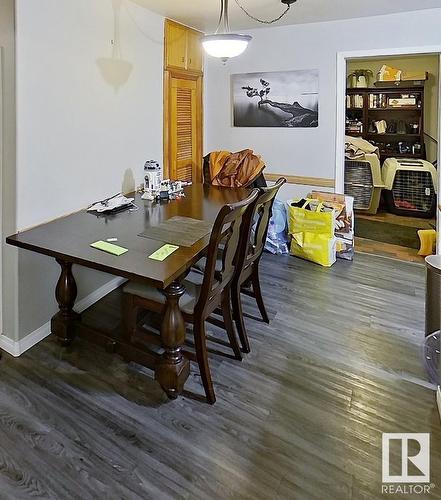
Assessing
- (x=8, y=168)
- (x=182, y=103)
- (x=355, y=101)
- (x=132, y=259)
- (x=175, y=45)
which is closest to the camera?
(x=132, y=259)

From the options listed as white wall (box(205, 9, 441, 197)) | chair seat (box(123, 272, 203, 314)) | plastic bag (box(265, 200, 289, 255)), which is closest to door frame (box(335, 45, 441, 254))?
white wall (box(205, 9, 441, 197))

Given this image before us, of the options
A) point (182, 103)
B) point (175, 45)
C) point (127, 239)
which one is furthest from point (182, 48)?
point (127, 239)

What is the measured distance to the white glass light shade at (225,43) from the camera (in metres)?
2.45

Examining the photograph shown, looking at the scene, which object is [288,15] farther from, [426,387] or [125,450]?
[125,450]

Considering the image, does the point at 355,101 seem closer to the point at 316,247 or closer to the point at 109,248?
the point at 316,247

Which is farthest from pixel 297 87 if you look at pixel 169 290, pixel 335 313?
pixel 169 290

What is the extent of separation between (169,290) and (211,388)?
0.57m

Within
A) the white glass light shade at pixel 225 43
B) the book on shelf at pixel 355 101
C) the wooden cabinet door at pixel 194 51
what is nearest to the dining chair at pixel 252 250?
the white glass light shade at pixel 225 43

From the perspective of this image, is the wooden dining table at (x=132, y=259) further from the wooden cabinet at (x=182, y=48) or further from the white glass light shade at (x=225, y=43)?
the wooden cabinet at (x=182, y=48)

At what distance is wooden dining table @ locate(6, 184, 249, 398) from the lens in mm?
1876

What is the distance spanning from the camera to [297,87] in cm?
425

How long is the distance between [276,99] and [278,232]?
1374 millimetres

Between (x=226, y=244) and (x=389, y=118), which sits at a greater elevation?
(x=389, y=118)

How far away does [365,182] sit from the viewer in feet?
19.6
